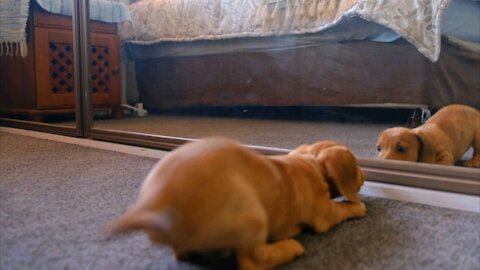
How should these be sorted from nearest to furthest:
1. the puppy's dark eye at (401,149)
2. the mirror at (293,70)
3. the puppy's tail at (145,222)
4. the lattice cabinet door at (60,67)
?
1. the puppy's tail at (145,222)
2. the puppy's dark eye at (401,149)
3. the mirror at (293,70)
4. the lattice cabinet door at (60,67)

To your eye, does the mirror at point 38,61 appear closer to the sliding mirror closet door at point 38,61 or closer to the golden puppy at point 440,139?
the sliding mirror closet door at point 38,61

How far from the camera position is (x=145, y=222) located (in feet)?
1.28

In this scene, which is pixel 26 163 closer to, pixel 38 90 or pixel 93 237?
pixel 93 237

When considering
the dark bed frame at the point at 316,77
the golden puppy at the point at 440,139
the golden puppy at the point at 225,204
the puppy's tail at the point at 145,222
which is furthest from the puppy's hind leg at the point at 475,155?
the puppy's tail at the point at 145,222

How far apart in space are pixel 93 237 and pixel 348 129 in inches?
41.7

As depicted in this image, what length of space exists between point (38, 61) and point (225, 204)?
1810mm

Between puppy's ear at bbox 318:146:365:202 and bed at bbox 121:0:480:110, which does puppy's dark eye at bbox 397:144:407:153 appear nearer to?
puppy's ear at bbox 318:146:365:202

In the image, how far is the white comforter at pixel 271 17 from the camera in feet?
4.57

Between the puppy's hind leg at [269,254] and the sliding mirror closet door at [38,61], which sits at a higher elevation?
the sliding mirror closet door at [38,61]

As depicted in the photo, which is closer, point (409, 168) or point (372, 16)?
point (409, 168)

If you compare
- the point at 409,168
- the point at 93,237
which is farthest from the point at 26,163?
the point at 409,168

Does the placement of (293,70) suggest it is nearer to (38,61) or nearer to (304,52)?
(304,52)

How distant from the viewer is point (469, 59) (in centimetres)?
123

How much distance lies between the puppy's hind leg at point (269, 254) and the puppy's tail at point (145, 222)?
0.09 metres
